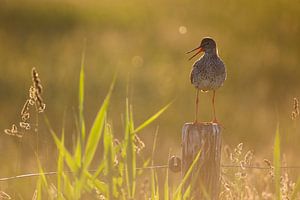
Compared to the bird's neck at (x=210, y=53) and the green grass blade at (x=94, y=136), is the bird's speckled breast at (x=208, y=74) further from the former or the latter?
the green grass blade at (x=94, y=136)

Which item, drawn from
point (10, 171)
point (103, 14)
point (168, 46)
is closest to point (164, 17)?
point (103, 14)

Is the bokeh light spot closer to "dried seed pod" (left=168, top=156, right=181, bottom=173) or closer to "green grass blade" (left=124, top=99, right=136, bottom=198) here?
"dried seed pod" (left=168, top=156, right=181, bottom=173)

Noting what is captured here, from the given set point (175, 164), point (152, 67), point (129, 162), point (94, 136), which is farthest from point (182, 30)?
point (94, 136)

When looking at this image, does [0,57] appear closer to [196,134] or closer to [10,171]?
[10,171]

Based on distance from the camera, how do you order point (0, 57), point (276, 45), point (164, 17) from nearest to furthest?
point (0, 57), point (276, 45), point (164, 17)

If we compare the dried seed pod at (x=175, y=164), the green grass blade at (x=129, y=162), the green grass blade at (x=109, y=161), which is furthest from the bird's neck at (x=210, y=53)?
the green grass blade at (x=109, y=161)

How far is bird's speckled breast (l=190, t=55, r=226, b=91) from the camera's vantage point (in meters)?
7.01

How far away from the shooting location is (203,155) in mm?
5812

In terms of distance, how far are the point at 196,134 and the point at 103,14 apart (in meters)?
19.9

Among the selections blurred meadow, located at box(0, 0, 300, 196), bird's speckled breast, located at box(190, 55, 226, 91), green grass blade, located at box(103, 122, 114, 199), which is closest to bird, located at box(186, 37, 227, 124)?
bird's speckled breast, located at box(190, 55, 226, 91)

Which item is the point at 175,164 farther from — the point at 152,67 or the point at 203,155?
the point at 152,67

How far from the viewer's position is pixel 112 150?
5039mm

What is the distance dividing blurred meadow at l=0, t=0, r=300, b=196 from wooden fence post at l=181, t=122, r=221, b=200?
3.67 metres

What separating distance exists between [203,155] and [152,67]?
13316mm
